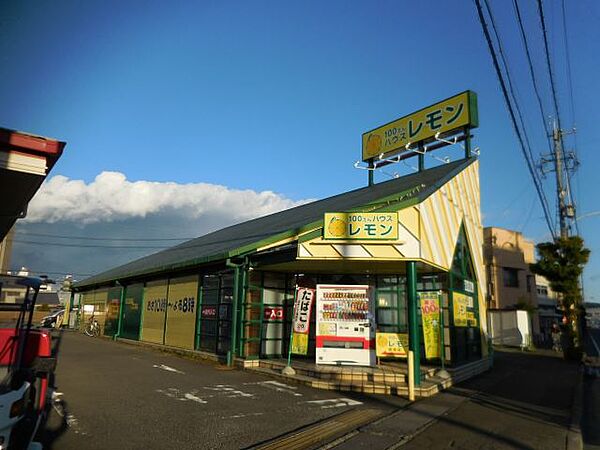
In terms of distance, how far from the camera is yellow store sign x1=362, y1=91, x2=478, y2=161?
57.5 feet

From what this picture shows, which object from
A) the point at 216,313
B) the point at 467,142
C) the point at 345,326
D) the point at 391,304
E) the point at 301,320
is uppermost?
the point at 467,142

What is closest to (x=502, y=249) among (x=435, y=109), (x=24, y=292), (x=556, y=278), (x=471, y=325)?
(x=556, y=278)

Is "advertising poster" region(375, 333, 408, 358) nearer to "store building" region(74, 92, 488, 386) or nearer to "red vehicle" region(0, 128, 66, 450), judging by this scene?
"store building" region(74, 92, 488, 386)

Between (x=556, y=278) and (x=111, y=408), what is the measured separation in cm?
2061

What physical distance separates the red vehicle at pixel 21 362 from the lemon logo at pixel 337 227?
6.49 meters

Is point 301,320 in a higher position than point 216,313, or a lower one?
lower

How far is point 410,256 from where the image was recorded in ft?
33.4

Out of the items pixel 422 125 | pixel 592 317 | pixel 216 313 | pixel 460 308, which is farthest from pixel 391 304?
pixel 592 317

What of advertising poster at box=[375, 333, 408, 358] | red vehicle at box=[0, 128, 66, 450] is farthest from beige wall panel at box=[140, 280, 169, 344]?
red vehicle at box=[0, 128, 66, 450]

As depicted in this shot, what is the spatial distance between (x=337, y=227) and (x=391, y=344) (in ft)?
10.7

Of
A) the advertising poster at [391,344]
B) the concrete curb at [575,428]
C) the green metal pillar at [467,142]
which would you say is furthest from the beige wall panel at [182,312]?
the green metal pillar at [467,142]

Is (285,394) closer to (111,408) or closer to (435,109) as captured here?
(111,408)

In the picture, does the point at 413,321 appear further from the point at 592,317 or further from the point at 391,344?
the point at 592,317

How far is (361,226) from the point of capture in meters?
10.4
